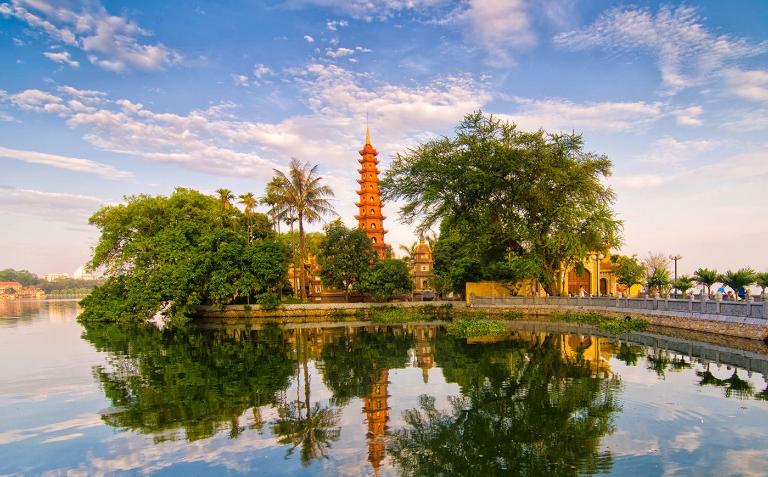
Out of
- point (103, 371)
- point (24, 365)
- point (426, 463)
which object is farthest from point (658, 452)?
point (24, 365)

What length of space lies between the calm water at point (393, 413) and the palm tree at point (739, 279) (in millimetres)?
13170

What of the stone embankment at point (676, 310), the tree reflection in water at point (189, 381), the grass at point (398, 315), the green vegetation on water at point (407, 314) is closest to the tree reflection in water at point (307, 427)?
the tree reflection in water at point (189, 381)

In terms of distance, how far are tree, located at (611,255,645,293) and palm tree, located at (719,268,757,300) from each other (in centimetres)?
1445

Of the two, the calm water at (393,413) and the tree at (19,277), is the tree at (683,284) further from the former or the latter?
the tree at (19,277)

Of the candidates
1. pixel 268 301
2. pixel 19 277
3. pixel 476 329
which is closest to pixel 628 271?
pixel 476 329

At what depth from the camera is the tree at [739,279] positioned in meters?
29.4

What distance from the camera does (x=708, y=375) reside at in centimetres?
1419

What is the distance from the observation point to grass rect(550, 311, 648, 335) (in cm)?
2661

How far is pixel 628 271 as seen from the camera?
4619 cm

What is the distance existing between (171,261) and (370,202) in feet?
99.5

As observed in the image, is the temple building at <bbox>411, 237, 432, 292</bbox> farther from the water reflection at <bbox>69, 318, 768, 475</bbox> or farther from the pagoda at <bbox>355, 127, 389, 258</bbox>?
the water reflection at <bbox>69, 318, 768, 475</bbox>

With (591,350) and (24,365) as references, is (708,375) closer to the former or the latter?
(591,350)

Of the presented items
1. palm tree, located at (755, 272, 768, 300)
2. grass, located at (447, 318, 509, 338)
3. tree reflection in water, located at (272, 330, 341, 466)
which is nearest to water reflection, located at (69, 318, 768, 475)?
tree reflection in water, located at (272, 330, 341, 466)

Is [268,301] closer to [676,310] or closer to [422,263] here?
[676,310]
